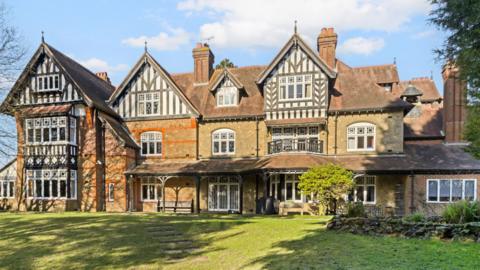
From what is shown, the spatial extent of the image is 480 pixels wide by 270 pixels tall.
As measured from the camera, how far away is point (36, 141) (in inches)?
928

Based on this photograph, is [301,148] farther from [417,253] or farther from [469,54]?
[417,253]

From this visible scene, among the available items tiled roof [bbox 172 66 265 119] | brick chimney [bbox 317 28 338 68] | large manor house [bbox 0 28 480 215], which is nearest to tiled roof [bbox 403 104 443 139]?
large manor house [bbox 0 28 480 215]

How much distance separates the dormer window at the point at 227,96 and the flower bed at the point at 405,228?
45.5 ft

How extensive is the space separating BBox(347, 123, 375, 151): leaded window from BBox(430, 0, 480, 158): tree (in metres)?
6.55

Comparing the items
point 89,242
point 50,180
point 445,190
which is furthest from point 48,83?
point 445,190

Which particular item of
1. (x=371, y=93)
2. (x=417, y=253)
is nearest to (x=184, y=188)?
(x=371, y=93)

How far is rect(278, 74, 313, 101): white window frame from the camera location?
22531mm

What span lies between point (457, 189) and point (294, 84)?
11.5 metres

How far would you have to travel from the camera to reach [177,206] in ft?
77.2

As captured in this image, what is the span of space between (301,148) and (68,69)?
17046mm

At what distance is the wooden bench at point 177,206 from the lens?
2317 cm

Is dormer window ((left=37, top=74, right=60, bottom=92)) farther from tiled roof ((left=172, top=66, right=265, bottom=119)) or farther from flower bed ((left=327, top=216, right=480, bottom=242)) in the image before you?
flower bed ((left=327, top=216, right=480, bottom=242))

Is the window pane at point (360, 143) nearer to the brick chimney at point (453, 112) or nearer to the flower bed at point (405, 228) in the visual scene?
the brick chimney at point (453, 112)

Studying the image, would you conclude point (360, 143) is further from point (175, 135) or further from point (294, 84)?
point (175, 135)
